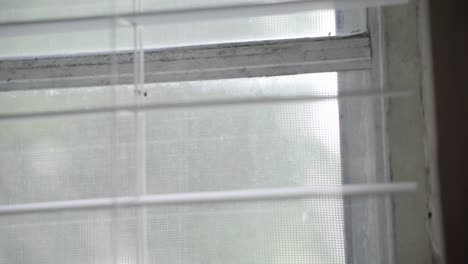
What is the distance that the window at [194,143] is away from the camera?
2.07ft

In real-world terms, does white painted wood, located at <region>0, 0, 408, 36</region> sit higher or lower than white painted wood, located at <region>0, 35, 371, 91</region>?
higher

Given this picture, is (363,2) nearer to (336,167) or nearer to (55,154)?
(336,167)

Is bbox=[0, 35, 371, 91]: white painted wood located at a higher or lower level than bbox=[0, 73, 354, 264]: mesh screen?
higher

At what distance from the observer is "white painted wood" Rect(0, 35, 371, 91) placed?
650mm

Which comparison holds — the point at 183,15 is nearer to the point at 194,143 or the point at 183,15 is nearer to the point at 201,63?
the point at 201,63

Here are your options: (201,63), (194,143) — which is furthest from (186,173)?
(201,63)

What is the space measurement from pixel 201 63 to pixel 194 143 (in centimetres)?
12

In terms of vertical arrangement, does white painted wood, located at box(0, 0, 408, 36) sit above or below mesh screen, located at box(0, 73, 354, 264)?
above

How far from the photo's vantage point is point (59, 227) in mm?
654

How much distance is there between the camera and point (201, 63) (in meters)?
0.66

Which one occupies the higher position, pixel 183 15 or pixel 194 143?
pixel 183 15

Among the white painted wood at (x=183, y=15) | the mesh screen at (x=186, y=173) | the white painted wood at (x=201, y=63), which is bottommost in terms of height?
the mesh screen at (x=186, y=173)

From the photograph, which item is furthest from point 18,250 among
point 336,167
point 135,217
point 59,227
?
point 336,167

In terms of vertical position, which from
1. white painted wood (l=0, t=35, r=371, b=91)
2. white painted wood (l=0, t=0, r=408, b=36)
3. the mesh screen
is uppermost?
white painted wood (l=0, t=0, r=408, b=36)
